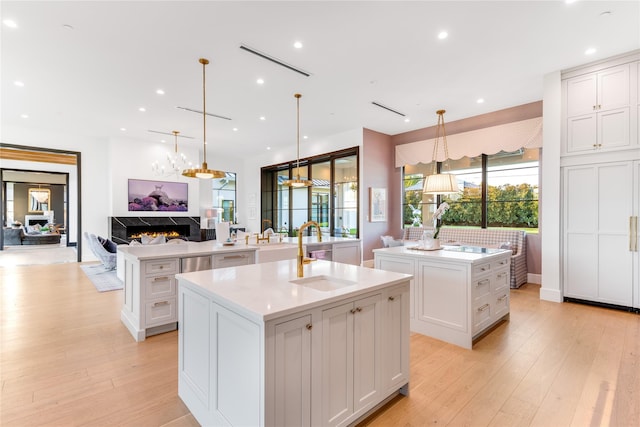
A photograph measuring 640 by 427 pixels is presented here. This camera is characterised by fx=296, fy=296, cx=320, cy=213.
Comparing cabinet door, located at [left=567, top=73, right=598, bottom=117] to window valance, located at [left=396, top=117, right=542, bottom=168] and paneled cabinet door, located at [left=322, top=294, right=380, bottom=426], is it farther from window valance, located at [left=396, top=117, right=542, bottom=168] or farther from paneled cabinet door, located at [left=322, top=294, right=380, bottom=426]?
paneled cabinet door, located at [left=322, top=294, right=380, bottom=426]

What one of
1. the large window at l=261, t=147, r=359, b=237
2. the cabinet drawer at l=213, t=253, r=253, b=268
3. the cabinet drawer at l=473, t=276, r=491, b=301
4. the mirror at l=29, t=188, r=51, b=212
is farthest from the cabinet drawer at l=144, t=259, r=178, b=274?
the mirror at l=29, t=188, r=51, b=212

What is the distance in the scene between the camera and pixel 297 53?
145 inches

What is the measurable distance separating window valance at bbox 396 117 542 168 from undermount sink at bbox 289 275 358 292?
5197mm

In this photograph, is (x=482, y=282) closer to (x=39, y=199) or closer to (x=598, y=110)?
(x=598, y=110)

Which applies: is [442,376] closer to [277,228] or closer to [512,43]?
[512,43]

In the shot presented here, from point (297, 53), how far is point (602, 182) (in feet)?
14.2

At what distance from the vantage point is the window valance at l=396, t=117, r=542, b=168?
535 cm

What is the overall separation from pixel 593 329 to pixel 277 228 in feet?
26.9

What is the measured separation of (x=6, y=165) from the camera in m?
9.26

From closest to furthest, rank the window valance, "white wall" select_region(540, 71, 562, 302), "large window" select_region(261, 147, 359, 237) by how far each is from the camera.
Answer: "white wall" select_region(540, 71, 562, 302), the window valance, "large window" select_region(261, 147, 359, 237)

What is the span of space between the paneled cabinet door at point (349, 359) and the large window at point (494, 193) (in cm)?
412

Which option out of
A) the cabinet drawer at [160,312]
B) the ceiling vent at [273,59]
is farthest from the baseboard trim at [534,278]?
the cabinet drawer at [160,312]

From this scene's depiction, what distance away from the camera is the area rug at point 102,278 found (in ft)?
16.5

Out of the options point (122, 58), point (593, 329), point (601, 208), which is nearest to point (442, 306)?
point (593, 329)
